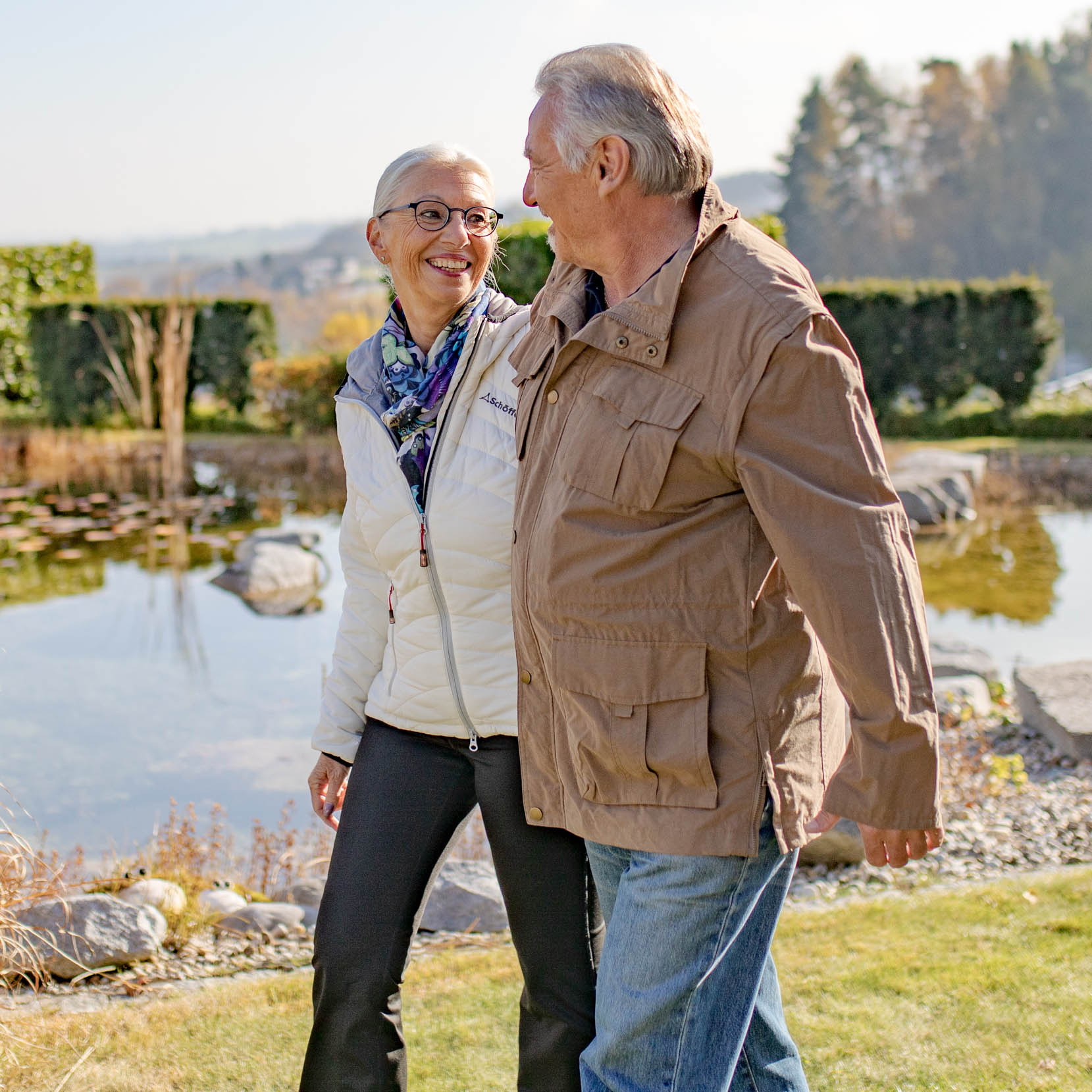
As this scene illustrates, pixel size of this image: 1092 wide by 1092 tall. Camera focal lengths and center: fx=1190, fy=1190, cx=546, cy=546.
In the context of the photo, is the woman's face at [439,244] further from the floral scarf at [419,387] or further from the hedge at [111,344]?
the hedge at [111,344]

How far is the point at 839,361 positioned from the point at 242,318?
15791 mm

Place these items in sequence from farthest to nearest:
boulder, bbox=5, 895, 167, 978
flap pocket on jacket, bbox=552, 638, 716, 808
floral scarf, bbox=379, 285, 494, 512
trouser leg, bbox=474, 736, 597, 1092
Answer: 1. boulder, bbox=5, 895, 167, 978
2. floral scarf, bbox=379, 285, 494, 512
3. trouser leg, bbox=474, 736, 597, 1092
4. flap pocket on jacket, bbox=552, 638, 716, 808

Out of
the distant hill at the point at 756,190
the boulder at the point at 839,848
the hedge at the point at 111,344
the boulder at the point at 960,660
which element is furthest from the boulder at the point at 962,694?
the distant hill at the point at 756,190

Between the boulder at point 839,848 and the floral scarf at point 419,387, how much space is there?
2.23m

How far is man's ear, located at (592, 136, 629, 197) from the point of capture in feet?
5.03

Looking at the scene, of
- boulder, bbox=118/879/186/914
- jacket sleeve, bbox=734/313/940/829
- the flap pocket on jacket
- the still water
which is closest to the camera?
jacket sleeve, bbox=734/313/940/829

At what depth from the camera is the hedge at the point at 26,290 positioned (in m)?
17.8

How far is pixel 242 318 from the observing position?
1627 centimetres

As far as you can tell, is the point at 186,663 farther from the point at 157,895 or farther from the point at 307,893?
the point at 157,895

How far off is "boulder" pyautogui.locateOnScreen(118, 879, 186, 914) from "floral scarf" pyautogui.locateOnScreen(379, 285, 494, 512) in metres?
1.84

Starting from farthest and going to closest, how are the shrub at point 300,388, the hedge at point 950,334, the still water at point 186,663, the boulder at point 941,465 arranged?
the hedge at point 950,334
the shrub at point 300,388
the boulder at point 941,465
the still water at point 186,663

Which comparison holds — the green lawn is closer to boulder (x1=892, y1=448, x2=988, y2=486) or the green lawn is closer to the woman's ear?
the woman's ear

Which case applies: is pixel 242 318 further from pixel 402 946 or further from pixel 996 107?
pixel 996 107

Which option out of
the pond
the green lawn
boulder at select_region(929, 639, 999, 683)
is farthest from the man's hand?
boulder at select_region(929, 639, 999, 683)
